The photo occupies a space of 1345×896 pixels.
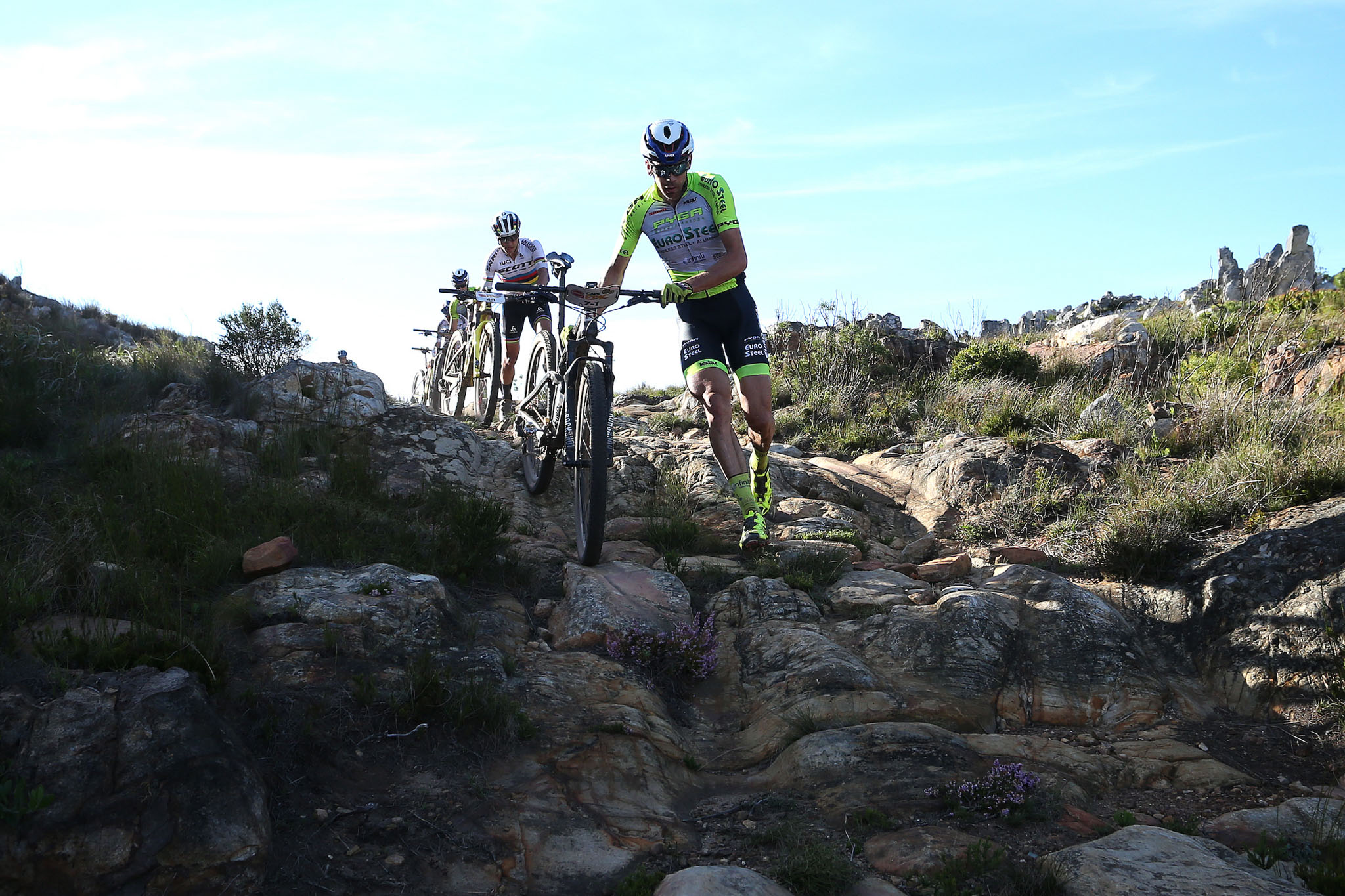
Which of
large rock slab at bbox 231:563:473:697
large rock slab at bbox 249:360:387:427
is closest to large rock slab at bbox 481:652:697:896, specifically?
large rock slab at bbox 231:563:473:697

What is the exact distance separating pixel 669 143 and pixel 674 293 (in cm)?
100

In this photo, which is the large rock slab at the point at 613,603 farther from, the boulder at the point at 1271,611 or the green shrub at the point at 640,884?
the boulder at the point at 1271,611

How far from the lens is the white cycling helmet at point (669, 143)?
5719 mm

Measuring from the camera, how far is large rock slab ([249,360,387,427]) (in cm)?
766

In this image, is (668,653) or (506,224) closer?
(668,653)

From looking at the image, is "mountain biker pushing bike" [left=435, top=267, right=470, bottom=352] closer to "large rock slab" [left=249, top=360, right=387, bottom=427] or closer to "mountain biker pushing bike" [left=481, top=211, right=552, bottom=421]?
"mountain biker pushing bike" [left=481, top=211, right=552, bottom=421]

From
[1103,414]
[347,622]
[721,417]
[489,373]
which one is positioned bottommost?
[347,622]

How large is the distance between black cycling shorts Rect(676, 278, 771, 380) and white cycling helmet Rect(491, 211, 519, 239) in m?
4.29

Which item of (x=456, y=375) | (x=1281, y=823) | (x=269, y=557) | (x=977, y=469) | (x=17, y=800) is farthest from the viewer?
(x=456, y=375)

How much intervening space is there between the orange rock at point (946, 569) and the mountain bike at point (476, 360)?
468cm

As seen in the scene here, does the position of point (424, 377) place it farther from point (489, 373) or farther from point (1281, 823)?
point (1281, 823)

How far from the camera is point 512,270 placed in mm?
9836

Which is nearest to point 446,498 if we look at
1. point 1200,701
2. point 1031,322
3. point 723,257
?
point 723,257

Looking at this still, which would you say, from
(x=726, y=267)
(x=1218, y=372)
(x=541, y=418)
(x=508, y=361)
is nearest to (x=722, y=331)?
(x=726, y=267)
